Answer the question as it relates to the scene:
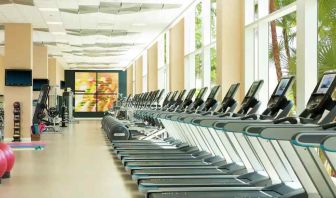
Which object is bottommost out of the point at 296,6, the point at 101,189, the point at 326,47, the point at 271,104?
the point at 101,189

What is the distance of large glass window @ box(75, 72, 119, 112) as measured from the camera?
111 ft

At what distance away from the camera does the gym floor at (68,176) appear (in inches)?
227

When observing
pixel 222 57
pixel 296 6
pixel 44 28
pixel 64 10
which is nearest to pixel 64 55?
pixel 44 28

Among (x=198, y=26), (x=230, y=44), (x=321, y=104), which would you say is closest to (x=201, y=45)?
(x=198, y=26)

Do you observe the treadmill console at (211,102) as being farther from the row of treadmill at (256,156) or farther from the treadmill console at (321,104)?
the treadmill console at (321,104)

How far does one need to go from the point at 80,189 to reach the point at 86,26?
10.0 meters

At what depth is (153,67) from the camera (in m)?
20.2

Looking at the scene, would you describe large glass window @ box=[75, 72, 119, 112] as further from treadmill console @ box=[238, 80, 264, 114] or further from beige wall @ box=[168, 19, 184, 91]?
treadmill console @ box=[238, 80, 264, 114]

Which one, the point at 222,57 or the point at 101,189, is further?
the point at 222,57

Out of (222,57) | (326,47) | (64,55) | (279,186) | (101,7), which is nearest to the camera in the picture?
(279,186)

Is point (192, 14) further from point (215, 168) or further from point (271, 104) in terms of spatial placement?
point (271, 104)

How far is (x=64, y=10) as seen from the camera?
502 inches

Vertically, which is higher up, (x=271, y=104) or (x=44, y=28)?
(x=44, y=28)

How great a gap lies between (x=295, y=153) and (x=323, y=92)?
1.76 feet
